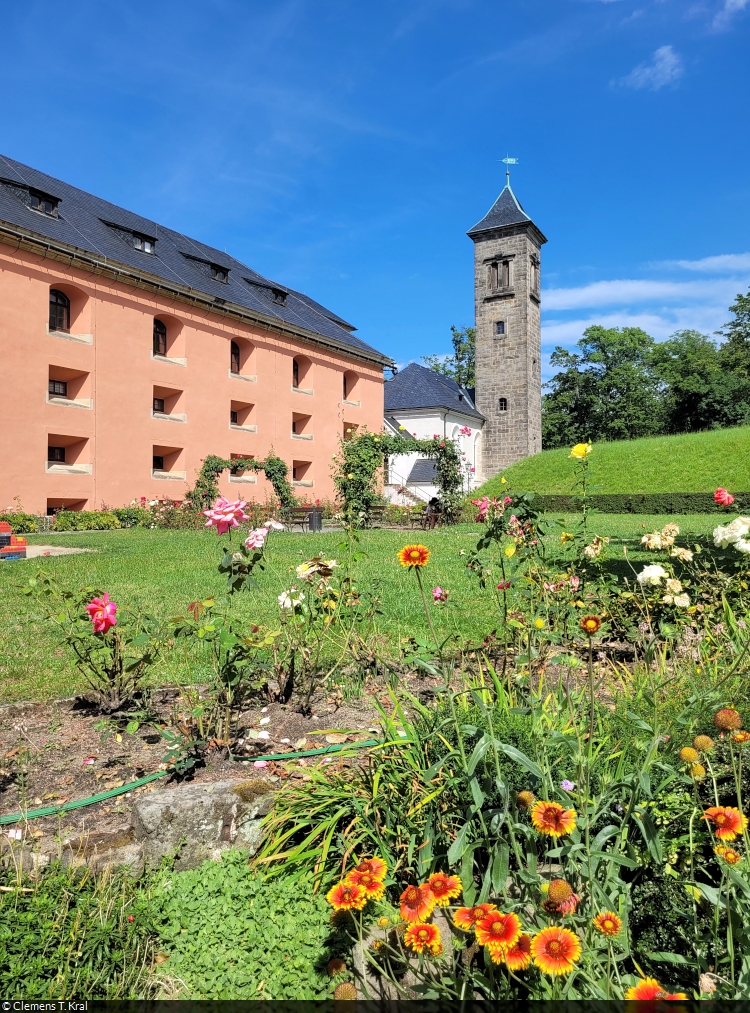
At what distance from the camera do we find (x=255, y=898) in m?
2.16

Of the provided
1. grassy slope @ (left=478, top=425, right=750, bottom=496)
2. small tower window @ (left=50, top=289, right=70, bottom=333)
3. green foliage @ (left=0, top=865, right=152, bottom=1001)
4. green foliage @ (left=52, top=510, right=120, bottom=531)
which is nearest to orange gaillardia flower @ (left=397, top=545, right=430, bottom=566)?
green foliage @ (left=0, top=865, right=152, bottom=1001)

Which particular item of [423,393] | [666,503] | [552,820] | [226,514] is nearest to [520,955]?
[552,820]

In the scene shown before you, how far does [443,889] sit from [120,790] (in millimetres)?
1649

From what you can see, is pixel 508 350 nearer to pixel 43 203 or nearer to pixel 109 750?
pixel 43 203

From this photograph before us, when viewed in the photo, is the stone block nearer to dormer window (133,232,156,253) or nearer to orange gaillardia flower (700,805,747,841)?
orange gaillardia flower (700,805,747,841)

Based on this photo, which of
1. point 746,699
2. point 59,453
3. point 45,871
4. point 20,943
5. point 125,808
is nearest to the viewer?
point 20,943

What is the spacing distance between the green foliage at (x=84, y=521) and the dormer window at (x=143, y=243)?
32.6ft

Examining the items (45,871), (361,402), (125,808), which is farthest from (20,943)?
(361,402)

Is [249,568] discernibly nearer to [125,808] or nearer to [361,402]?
[125,808]

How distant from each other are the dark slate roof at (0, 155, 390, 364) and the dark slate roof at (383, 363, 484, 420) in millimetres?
7987

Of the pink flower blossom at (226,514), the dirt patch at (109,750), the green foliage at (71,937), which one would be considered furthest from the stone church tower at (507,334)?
the green foliage at (71,937)

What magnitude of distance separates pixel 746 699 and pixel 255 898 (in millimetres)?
1995

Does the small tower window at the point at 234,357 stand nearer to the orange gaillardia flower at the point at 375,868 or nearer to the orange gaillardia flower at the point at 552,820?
the orange gaillardia flower at the point at 375,868

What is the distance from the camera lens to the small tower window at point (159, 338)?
900 inches
